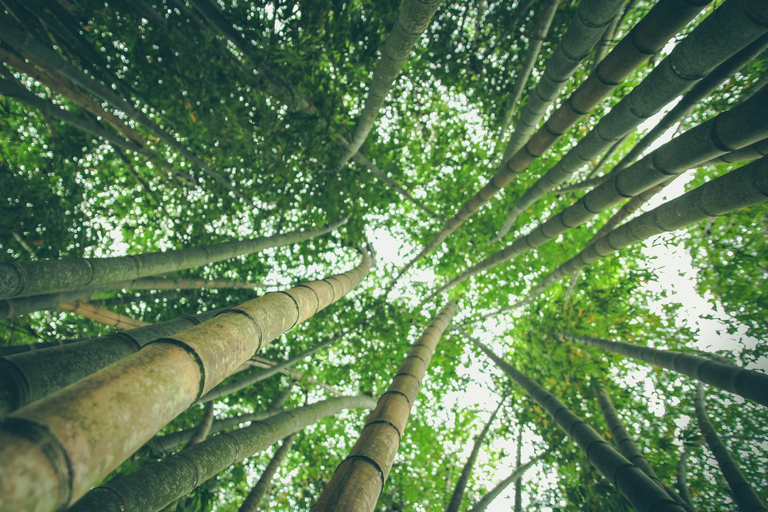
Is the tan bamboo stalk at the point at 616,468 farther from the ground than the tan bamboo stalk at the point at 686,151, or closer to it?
closer to it

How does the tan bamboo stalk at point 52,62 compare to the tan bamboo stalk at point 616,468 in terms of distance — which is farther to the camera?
the tan bamboo stalk at point 52,62

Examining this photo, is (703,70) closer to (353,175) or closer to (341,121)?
(341,121)

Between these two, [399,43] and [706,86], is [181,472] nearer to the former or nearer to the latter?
[399,43]

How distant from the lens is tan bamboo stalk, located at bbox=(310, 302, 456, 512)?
1802 millimetres

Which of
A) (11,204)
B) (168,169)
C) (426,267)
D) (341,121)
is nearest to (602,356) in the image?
(426,267)

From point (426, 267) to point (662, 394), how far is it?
20.0ft

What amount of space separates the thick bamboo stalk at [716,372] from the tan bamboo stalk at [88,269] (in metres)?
6.26

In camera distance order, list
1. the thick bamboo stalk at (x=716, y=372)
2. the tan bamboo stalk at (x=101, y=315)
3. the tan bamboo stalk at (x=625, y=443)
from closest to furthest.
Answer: the thick bamboo stalk at (x=716, y=372) < the tan bamboo stalk at (x=625, y=443) < the tan bamboo stalk at (x=101, y=315)

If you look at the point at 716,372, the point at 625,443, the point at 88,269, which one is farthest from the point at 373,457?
the point at 625,443

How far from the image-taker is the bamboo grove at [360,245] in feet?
6.69

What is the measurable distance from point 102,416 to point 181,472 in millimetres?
2346

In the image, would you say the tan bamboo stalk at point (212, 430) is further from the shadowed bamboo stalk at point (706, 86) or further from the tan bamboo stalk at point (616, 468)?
the shadowed bamboo stalk at point (706, 86)

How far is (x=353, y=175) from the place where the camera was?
6941 mm

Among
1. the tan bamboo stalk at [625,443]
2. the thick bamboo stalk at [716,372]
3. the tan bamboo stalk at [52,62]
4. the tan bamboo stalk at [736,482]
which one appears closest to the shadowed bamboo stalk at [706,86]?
the thick bamboo stalk at [716,372]
